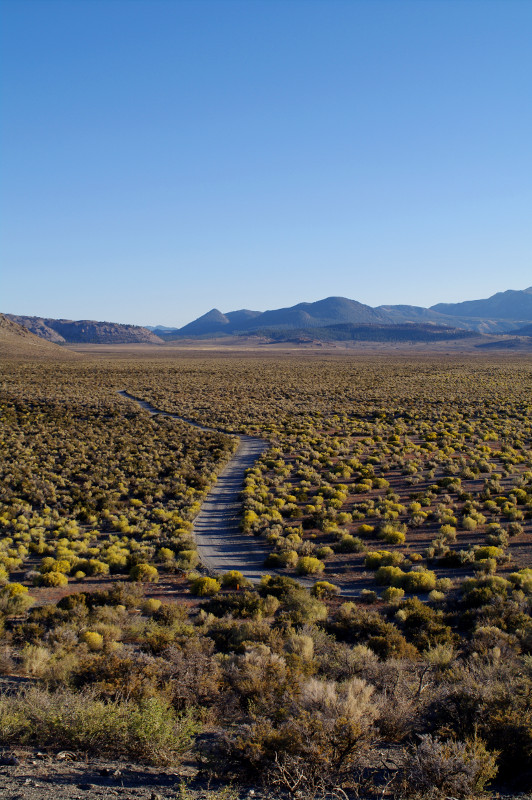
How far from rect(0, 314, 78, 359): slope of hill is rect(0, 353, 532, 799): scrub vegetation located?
95.3 meters

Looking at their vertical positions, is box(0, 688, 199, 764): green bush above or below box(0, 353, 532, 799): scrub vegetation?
above

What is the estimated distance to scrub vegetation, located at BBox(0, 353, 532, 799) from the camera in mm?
5055

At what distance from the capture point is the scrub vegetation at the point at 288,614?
505 centimetres

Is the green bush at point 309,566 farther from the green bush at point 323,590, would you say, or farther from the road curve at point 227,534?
the green bush at point 323,590

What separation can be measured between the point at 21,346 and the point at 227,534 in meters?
125

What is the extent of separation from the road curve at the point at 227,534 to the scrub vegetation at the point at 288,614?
44cm

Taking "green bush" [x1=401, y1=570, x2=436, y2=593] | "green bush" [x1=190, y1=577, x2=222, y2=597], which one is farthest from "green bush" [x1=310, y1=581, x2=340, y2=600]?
"green bush" [x1=190, y1=577, x2=222, y2=597]

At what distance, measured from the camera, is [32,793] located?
4355mm

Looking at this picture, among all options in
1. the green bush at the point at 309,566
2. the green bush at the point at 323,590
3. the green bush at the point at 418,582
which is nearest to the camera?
the green bush at the point at 323,590

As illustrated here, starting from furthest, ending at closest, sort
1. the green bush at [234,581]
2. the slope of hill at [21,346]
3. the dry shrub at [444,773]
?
the slope of hill at [21,346] → the green bush at [234,581] → the dry shrub at [444,773]

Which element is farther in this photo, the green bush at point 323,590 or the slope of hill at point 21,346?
the slope of hill at point 21,346

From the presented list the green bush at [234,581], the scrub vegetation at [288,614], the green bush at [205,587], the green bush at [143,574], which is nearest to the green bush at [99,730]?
the scrub vegetation at [288,614]

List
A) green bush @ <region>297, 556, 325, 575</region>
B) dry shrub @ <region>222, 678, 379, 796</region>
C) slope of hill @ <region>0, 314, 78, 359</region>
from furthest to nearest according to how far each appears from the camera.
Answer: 1. slope of hill @ <region>0, 314, 78, 359</region>
2. green bush @ <region>297, 556, 325, 575</region>
3. dry shrub @ <region>222, 678, 379, 796</region>

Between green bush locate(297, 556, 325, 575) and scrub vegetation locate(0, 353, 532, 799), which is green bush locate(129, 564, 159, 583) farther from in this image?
green bush locate(297, 556, 325, 575)
